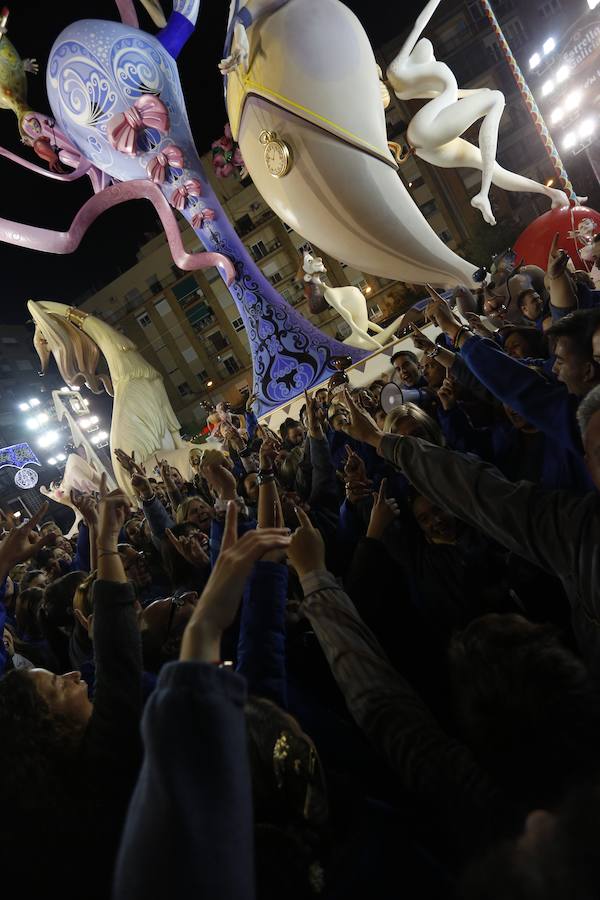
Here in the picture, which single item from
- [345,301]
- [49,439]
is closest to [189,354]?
[49,439]

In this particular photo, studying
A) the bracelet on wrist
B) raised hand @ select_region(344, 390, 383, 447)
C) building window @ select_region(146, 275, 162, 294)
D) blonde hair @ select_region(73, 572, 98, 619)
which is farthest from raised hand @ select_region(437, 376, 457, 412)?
building window @ select_region(146, 275, 162, 294)

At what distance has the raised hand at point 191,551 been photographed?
2.53 meters

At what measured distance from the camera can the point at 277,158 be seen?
509 cm

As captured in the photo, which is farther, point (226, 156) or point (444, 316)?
point (226, 156)

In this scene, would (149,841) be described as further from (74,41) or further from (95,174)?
(95,174)

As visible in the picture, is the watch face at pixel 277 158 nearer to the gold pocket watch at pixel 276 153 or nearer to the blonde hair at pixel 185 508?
the gold pocket watch at pixel 276 153

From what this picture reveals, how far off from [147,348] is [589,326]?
3631cm

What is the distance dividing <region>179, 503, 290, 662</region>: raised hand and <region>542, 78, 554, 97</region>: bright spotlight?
1554 cm

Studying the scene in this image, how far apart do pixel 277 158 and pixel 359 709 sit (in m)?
5.59

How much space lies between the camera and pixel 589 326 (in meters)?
1.65

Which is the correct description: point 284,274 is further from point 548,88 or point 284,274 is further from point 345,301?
point 345,301

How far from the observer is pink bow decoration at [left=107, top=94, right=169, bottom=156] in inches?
238

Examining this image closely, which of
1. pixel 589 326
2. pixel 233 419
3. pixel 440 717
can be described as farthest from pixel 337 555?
pixel 233 419

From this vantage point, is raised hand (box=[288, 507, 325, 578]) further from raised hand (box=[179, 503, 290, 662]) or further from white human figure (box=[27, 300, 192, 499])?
white human figure (box=[27, 300, 192, 499])
